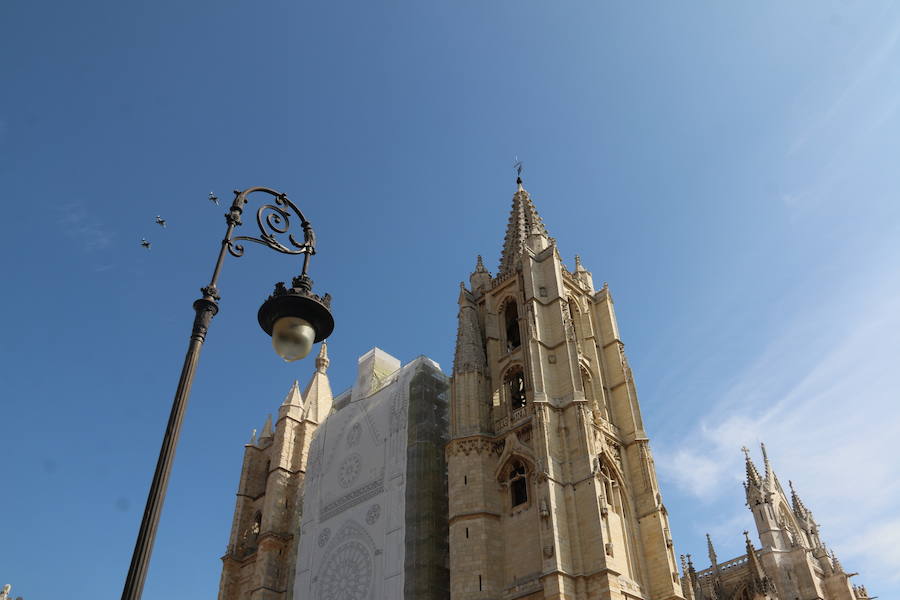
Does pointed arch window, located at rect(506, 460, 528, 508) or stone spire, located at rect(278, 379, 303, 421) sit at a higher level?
stone spire, located at rect(278, 379, 303, 421)

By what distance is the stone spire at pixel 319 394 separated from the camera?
142 feet

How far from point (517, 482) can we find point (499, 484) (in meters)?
0.73

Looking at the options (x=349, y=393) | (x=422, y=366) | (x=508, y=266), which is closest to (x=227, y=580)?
(x=349, y=393)

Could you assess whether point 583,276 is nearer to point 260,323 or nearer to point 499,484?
point 499,484

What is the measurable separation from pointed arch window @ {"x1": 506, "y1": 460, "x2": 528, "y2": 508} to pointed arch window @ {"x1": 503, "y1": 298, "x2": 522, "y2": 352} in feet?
26.1

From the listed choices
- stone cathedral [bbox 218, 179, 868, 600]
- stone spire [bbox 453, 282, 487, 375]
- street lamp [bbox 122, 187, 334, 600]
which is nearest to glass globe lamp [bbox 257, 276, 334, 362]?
street lamp [bbox 122, 187, 334, 600]

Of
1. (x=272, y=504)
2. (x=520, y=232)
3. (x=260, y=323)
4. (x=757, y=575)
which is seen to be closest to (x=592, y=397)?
(x=520, y=232)

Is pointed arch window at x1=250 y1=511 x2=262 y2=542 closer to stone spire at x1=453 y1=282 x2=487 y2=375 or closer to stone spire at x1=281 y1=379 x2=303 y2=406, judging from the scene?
stone spire at x1=281 y1=379 x2=303 y2=406

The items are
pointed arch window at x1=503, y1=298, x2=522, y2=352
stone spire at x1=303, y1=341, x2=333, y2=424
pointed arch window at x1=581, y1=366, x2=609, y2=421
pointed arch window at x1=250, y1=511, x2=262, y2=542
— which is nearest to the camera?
pointed arch window at x1=581, y1=366, x2=609, y2=421

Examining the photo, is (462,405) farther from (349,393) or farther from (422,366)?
(349,393)

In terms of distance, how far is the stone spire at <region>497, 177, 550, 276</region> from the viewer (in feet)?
121

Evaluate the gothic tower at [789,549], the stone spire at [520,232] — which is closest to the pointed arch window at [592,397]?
the stone spire at [520,232]

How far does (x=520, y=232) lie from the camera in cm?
3884

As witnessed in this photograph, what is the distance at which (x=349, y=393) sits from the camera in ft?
143
